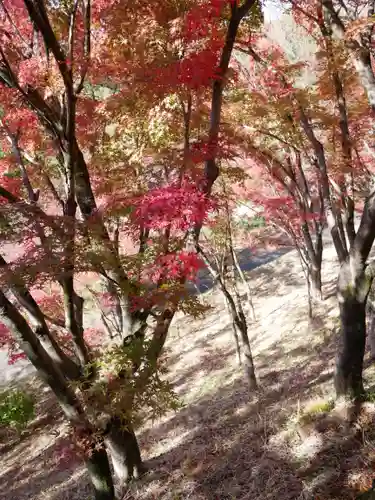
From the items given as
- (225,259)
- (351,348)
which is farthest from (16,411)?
(351,348)

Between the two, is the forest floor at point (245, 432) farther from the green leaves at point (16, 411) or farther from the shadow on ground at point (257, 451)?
the green leaves at point (16, 411)

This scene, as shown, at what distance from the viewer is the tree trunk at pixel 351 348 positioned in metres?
6.52

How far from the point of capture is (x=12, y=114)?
7.21 metres

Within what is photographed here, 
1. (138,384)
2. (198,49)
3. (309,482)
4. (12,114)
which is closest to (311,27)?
(198,49)

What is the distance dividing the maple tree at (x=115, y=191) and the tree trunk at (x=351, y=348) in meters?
2.40

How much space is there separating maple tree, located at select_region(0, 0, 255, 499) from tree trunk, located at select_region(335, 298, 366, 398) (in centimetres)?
240

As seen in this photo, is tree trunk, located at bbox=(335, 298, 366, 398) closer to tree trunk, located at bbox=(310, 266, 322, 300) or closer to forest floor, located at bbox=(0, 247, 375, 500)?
forest floor, located at bbox=(0, 247, 375, 500)

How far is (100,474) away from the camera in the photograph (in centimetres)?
631

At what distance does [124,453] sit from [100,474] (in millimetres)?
1080

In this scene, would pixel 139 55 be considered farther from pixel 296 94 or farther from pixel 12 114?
pixel 296 94

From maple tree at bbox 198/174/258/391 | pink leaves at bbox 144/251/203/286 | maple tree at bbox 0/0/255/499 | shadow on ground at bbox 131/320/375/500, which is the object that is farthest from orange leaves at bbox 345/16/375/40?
shadow on ground at bbox 131/320/375/500

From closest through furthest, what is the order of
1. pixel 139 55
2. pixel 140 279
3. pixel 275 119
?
pixel 139 55, pixel 140 279, pixel 275 119

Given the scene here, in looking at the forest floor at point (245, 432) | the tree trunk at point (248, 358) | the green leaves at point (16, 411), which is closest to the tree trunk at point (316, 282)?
the forest floor at point (245, 432)

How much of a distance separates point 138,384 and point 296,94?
6381 mm
